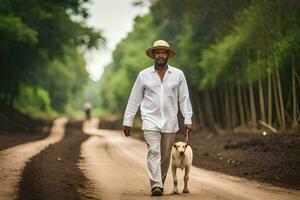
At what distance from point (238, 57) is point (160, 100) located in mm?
17707

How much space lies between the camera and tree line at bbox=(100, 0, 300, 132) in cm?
2130

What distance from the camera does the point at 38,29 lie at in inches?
1244

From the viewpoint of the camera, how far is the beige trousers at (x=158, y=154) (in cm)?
927

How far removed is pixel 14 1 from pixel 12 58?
4.88 metres

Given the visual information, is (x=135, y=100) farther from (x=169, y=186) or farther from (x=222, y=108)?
(x=222, y=108)

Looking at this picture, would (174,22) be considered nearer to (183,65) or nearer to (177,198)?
(183,65)

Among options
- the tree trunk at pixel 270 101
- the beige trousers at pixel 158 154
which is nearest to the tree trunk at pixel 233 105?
the tree trunk at pixel 270 101

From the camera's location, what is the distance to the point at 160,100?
9.55 metres

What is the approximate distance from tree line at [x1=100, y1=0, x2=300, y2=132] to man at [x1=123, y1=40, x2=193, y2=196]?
10.4 m

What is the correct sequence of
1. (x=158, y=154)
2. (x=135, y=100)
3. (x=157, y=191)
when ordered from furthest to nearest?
(x=135, y=100), (x=158, y=154), (x=157, y=191)

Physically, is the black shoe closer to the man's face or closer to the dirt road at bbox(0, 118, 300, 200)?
the dirt road at bbox(0, 118, 300, 200)

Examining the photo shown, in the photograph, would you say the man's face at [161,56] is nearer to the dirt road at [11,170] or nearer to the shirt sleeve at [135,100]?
the shirt sleeve at [135,100]

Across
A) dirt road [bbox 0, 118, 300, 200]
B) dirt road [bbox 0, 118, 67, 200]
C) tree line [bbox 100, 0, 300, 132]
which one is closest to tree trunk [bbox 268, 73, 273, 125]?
tree line [bbox 100, 0, 300, 132]

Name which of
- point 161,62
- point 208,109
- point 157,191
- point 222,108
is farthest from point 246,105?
point 157,191
